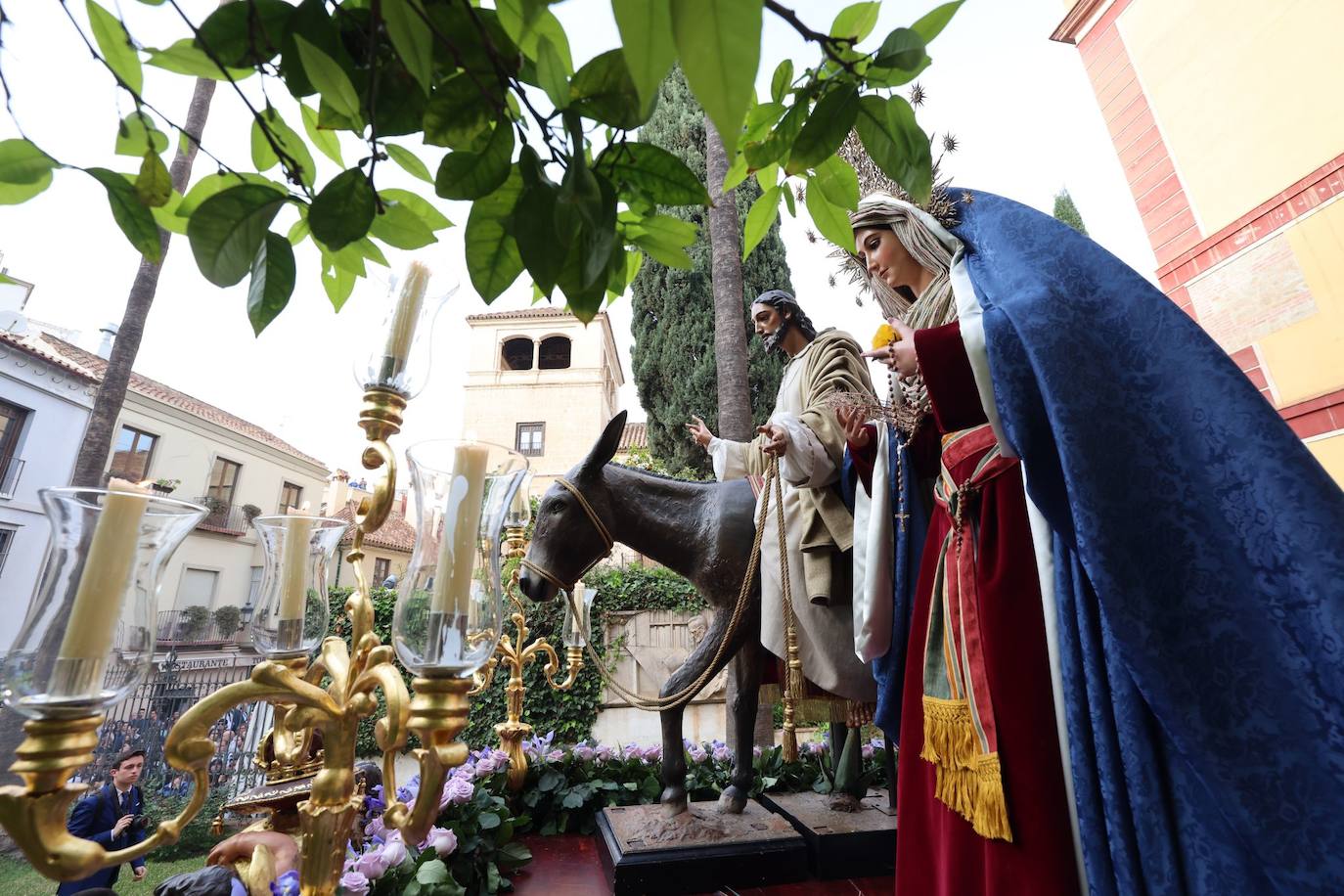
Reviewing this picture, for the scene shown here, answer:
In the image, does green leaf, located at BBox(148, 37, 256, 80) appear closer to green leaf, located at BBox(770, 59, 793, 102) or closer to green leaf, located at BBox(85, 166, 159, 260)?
green leaf, located at BBox(85, 166, 159, 260)

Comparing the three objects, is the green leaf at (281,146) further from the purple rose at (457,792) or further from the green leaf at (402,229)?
the purple rose at (457,792)

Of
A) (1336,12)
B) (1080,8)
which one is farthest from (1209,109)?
(1080,8)

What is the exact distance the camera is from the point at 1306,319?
216 inches

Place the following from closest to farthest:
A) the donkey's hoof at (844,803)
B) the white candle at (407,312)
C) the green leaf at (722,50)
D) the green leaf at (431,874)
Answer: the green leaf at (722,50)
the white candle at (407,312)
the green leaf at (431,874)
the donkey's hoof at (844,803)

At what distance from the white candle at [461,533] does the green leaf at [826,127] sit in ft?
2.44

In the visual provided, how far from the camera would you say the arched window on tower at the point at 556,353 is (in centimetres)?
2623

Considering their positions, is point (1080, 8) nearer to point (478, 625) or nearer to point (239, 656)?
point (478, 625)

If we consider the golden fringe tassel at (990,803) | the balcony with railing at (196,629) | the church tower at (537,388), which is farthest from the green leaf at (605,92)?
the church tower at (537,388)

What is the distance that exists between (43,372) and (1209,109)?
2349 centimetres

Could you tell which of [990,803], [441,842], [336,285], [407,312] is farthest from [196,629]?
[990,803]

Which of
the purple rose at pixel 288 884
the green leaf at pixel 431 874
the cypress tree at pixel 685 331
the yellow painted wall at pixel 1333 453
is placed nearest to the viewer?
the purple rose at pixel 288 884

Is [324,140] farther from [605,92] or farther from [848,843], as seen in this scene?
[848,843]

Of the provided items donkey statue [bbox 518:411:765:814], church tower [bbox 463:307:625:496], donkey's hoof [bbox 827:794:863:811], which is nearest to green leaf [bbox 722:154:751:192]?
donkey statue [bbox 518:411:765:814]

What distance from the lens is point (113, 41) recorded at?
0.81 meters
